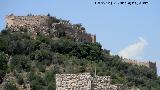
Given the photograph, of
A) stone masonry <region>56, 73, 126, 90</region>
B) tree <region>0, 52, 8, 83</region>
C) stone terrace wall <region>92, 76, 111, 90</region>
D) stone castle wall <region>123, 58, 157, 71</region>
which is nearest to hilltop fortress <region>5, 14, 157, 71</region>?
stone castle wall <region>123, 58, 157, 71</region>

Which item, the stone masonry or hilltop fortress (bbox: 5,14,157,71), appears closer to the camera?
the stone masonry

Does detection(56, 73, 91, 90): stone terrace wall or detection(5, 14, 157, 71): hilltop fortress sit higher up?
detection(5, 14, 157, 71): hilltop fortress

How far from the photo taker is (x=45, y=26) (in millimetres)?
72938

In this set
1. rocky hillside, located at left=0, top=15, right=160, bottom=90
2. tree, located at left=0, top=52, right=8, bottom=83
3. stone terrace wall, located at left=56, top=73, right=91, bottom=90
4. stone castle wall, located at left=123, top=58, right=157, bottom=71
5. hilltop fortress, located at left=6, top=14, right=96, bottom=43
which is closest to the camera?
stone terrace wall, located at left=56, top=73, right=91, bottom=90

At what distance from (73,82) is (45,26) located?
161 ft

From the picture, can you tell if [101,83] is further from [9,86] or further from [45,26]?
[45,26]

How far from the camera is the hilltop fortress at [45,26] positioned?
72.2 m

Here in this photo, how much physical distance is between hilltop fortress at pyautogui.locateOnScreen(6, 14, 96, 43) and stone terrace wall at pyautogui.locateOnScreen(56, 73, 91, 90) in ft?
153

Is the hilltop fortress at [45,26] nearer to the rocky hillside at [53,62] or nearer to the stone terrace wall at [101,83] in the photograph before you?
the rocky hillside at [53,62]

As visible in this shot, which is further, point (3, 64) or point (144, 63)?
point (144, 63)

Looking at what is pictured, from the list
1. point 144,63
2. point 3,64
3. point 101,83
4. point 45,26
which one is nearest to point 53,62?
point 3,64

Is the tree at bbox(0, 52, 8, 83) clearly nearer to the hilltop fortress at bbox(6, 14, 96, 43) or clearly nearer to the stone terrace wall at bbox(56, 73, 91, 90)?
the hilltop fortress at bbox(6, 14, 96, 43)

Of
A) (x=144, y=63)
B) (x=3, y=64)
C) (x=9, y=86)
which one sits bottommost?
(x=9, y=86)

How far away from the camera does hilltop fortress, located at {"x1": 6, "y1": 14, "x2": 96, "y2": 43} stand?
72188 mm
